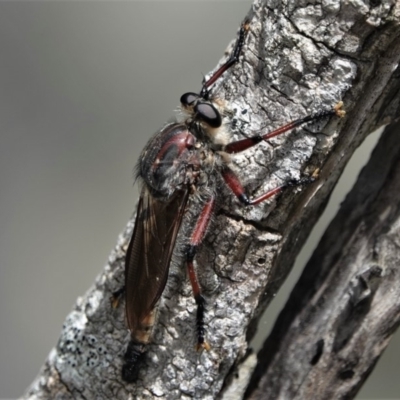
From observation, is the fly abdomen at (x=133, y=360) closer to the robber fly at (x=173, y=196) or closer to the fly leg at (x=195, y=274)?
the robber fly at (x=173, y=196)

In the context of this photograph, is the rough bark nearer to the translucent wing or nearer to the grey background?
the translucent wing

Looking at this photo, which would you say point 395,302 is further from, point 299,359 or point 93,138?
point 93,138

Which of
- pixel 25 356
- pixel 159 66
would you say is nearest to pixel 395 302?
pixel 25 356

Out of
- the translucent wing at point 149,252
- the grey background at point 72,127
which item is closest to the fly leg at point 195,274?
the translucent wing at point 149,252

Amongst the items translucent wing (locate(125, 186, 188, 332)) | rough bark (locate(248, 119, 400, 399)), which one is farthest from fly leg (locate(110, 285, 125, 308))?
rough bark (locate(248, 119, 400, 399))

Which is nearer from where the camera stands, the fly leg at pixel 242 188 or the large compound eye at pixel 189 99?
the fly leg at pixel 242 188

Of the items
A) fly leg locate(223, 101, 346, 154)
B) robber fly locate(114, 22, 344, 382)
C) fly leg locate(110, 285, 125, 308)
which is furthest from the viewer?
fly leg locate(110, 285, 125, 308)
